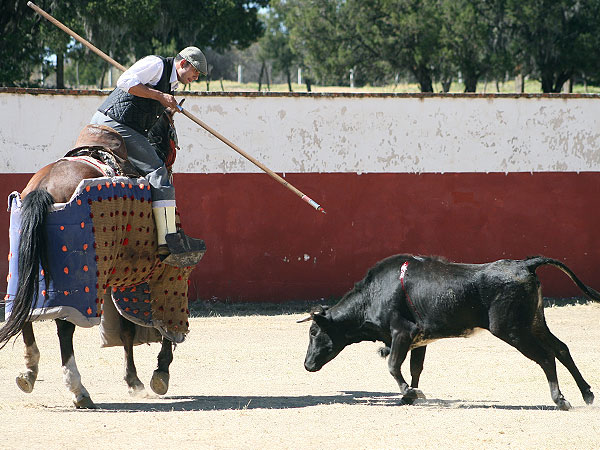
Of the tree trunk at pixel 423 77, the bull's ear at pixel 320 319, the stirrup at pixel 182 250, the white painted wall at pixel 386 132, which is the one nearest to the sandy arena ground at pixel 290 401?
the bull's ear at pixel 320 319

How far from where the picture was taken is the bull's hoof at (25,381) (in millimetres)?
6688

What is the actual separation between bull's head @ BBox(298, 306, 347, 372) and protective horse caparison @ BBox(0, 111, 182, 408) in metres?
1.82

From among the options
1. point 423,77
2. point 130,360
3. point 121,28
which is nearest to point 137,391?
point 130,360

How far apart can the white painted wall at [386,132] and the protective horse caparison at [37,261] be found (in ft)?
19.7

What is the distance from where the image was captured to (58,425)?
606cm

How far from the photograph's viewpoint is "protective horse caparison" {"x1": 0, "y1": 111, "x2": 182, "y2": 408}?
6.40 m

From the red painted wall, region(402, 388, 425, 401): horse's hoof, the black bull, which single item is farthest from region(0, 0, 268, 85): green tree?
region(402, 388, 425, 401): horse's hoof

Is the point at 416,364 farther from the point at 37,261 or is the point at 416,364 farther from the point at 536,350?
the point at 37,261

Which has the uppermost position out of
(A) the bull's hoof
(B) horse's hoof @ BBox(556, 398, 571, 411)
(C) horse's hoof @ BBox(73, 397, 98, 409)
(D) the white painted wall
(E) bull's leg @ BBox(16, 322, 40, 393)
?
(D) the white painted wall

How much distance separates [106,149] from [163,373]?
1.87 m

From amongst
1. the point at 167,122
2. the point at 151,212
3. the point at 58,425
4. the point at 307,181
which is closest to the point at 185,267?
Answer: the point at 151,212

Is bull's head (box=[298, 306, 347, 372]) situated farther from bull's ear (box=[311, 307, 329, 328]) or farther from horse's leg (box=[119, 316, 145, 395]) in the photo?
horse's leg (box=[119, 316, 145, 395])

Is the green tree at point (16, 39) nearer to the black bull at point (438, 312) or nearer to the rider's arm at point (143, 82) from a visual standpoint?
the rider's arm at point (143, 82)

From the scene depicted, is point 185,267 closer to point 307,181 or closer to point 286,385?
point 286,385
